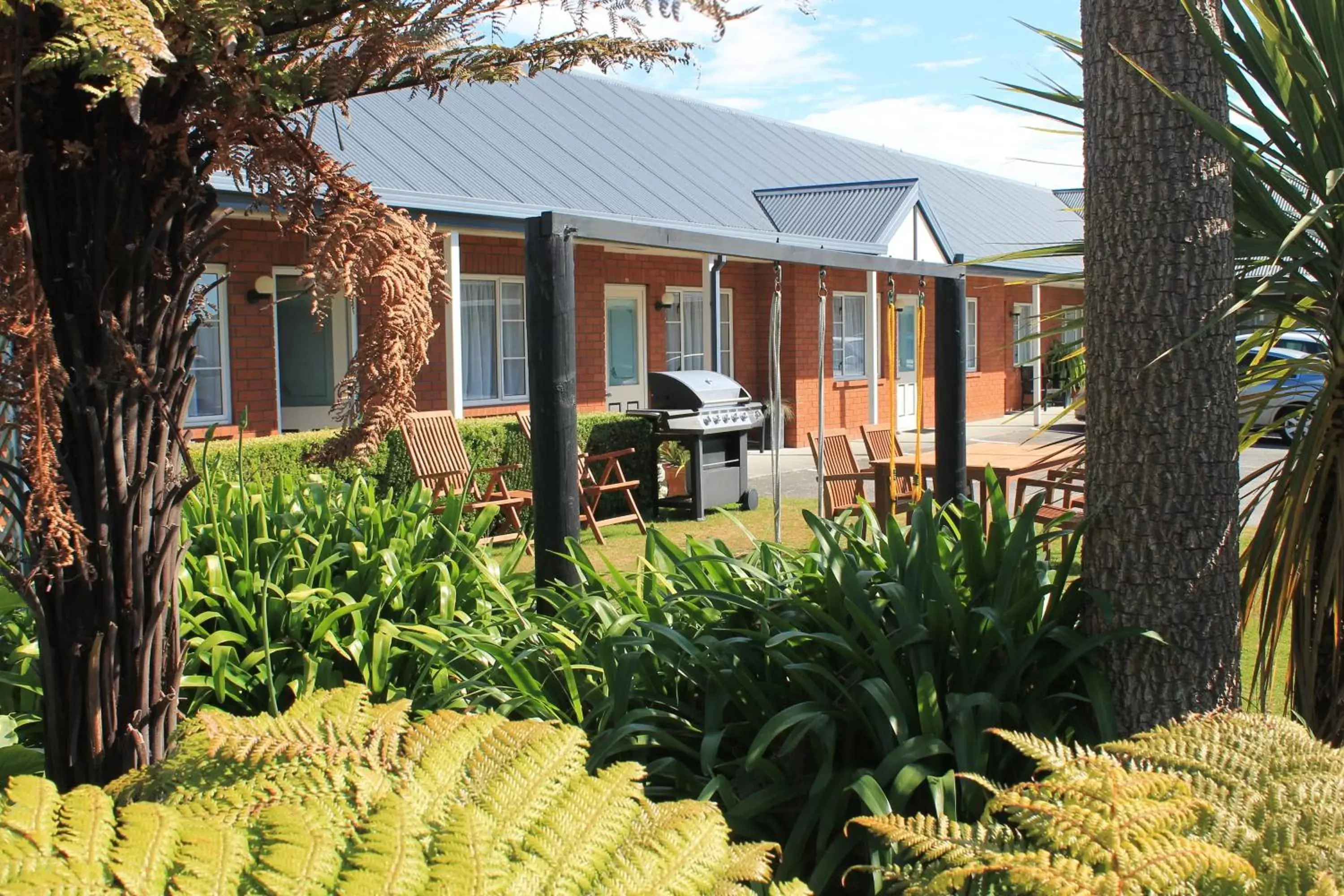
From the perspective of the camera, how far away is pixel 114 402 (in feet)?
8.16

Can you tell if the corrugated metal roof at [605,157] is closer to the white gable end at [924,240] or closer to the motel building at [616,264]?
the motel building at [616,264]

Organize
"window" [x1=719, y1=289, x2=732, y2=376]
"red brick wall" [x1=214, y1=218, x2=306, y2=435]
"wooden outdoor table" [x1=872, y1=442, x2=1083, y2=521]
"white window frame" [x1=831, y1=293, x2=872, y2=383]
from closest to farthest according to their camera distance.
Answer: "wooden outdoor table" [x1=872, y1=442, x2=1083, y2=521]
"red brick wall" [x1=214, y1=218, x2=306, y2=435]
"window" [x1=719, y1=289, x2=732, y2=376]
"white window frame" [x1=831, y1=293, x2=872, y2=383]

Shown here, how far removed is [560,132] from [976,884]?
49.9 ft

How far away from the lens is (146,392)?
253 centimetres

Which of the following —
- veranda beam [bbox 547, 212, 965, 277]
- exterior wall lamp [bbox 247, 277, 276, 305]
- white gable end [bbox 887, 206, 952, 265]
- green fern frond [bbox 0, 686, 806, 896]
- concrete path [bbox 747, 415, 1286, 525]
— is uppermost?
white gable end [bbox 887, 206, 952, 265]

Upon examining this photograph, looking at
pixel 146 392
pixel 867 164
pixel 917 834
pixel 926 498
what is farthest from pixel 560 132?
pixel 917 834

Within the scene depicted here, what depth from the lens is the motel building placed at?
1203cm

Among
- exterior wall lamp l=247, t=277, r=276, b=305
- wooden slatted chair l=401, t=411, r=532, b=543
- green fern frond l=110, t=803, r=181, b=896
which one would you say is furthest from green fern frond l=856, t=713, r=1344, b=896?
exterior wall lamp l=247, t=277, r=276, b=305

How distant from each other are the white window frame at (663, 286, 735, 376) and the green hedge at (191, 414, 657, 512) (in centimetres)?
480

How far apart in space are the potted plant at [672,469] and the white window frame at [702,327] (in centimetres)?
449

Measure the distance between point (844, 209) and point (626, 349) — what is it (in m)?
4.28

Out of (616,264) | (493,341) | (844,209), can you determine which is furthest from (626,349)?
(844,209)

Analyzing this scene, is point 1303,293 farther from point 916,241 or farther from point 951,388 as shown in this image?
point 916,241

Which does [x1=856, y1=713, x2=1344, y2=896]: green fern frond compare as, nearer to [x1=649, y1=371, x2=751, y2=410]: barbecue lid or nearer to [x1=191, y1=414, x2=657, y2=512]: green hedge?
[x1=191, y1=414, x2=657, y2=512]: green hedge
